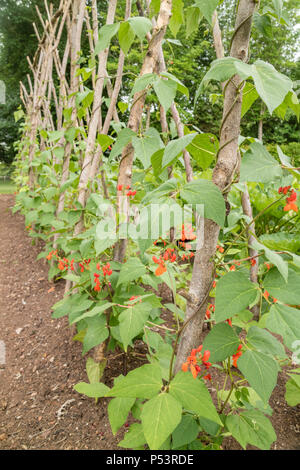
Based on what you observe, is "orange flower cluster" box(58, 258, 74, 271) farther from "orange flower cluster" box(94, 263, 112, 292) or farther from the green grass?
the green grass

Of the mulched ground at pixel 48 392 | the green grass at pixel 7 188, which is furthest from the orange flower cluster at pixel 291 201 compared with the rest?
the green grass at pixel 7 188

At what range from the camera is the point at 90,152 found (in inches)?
67.3

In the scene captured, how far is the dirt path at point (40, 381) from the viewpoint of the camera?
1.26m

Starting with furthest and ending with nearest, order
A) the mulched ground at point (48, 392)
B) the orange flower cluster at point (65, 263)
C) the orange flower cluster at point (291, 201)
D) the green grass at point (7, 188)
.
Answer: the green grass at point (7, 188)
the orange flower cluster at point (65, 263)
the mulched ground at point (48, 392)
the orange flower cluster at point (291, 201)

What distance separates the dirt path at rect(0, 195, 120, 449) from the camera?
4.12ft

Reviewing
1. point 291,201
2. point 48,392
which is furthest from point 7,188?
point 291,201

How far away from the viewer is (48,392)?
1507 mm

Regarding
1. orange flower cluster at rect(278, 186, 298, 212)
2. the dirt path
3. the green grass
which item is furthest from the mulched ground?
the green grass

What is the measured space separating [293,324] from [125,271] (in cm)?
54

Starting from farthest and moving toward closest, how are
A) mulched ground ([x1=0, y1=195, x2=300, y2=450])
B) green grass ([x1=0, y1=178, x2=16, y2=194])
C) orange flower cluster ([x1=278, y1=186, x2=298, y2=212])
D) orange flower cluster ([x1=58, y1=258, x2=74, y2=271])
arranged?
1. green grass ([x1=0, y1=178, x2=16, y2=194])
2. orange flower cluster ([x1=58, y1=258, x2=74, y2=271])
3. mulched ground ([x1=0, y1=195, x2=300, y2=450])
4. orange flower cluster ([x1=278, y1=186, x2=298, y2=212])

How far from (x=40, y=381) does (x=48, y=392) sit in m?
0.11

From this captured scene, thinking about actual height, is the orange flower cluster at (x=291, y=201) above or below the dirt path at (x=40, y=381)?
Result: above

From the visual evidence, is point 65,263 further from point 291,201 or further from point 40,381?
point 291,201

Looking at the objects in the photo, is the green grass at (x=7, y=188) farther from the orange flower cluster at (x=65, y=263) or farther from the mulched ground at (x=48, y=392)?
the orange flower cluster at (x=65, y=263)
